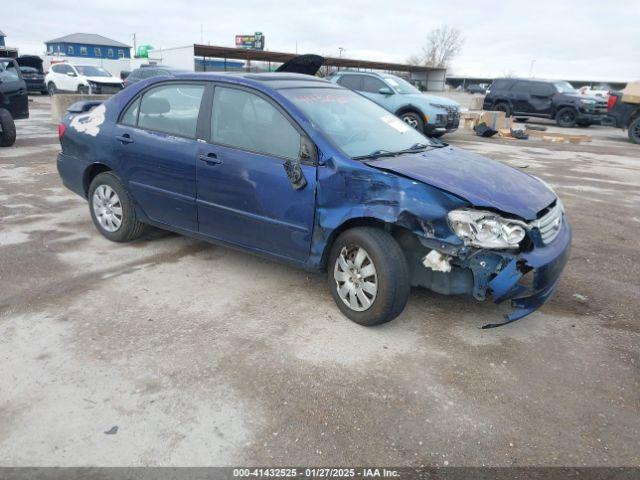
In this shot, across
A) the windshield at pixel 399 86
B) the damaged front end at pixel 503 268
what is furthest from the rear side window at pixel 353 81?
the damaged front end at pixel 503 268

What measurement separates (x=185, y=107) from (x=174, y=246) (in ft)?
4.69

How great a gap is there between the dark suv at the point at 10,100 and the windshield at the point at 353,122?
852 centimetres

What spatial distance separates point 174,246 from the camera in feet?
16.3

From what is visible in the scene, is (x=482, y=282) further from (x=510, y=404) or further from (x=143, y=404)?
(x=143, y=404)

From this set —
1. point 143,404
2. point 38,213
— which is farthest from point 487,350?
point 38,213

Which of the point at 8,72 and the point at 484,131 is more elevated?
the point at 8,72

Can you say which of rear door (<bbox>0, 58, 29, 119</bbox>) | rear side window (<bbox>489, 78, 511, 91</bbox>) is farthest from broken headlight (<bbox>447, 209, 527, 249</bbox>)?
rear side window (<bbox>489, 78, 511, 91</bbox>)

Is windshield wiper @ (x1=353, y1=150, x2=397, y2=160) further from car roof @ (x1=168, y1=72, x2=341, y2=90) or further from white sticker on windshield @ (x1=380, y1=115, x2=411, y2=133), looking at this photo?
car roof @ (x1=168, y1=72, x2=341, y2=90)

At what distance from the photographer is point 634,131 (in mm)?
16500

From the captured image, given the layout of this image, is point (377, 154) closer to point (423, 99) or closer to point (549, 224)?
point (549, 224)

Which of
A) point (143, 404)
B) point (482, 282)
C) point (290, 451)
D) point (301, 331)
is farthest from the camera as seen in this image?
point (301, 331)

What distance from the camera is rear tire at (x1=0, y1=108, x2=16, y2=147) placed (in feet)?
32.5

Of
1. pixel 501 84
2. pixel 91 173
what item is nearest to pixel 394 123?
pixel 91 173

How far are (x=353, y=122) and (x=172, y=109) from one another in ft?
5.21
